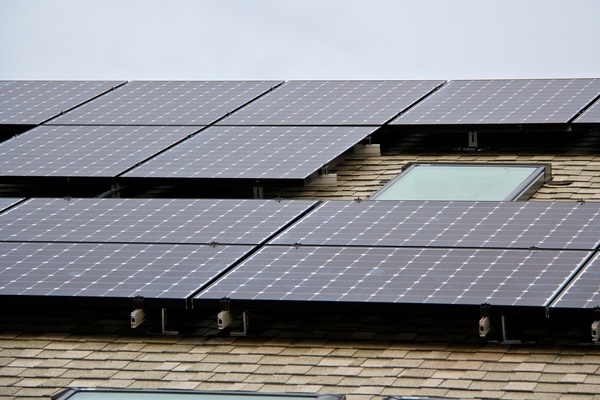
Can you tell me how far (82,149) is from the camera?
1198 inches

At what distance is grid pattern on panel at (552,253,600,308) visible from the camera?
66.8 ft

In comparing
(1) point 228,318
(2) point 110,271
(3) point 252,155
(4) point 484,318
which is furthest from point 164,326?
(3) point 252,155

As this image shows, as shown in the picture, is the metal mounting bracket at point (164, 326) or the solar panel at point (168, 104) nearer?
the metal mounting bracket at point (164, 326)

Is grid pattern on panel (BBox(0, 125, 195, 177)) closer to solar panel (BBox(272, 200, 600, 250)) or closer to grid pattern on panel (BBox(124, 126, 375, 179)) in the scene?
grid pattern on panel (BBox(124, 126, 375, 179))

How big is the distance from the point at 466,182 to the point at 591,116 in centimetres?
334

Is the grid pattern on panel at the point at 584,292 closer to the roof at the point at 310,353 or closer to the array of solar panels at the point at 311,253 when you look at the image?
the array of solar panels at the point at 311,253

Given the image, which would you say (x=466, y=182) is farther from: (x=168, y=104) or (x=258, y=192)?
(x=168, y=104)

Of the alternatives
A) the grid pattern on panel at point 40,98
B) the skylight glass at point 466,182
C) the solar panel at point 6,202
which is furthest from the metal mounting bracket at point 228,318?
the grid pattern on panel at point 40,98

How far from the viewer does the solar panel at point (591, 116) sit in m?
28.5

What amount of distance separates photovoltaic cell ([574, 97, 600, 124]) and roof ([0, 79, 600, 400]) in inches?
312

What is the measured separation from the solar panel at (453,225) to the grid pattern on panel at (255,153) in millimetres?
2900

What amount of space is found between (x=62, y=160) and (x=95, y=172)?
1.24 metres

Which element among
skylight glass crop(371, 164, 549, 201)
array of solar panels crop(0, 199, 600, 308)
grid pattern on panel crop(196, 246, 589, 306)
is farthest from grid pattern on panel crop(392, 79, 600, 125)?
grid pattern on panel crop(196, 246, 589, 306)
